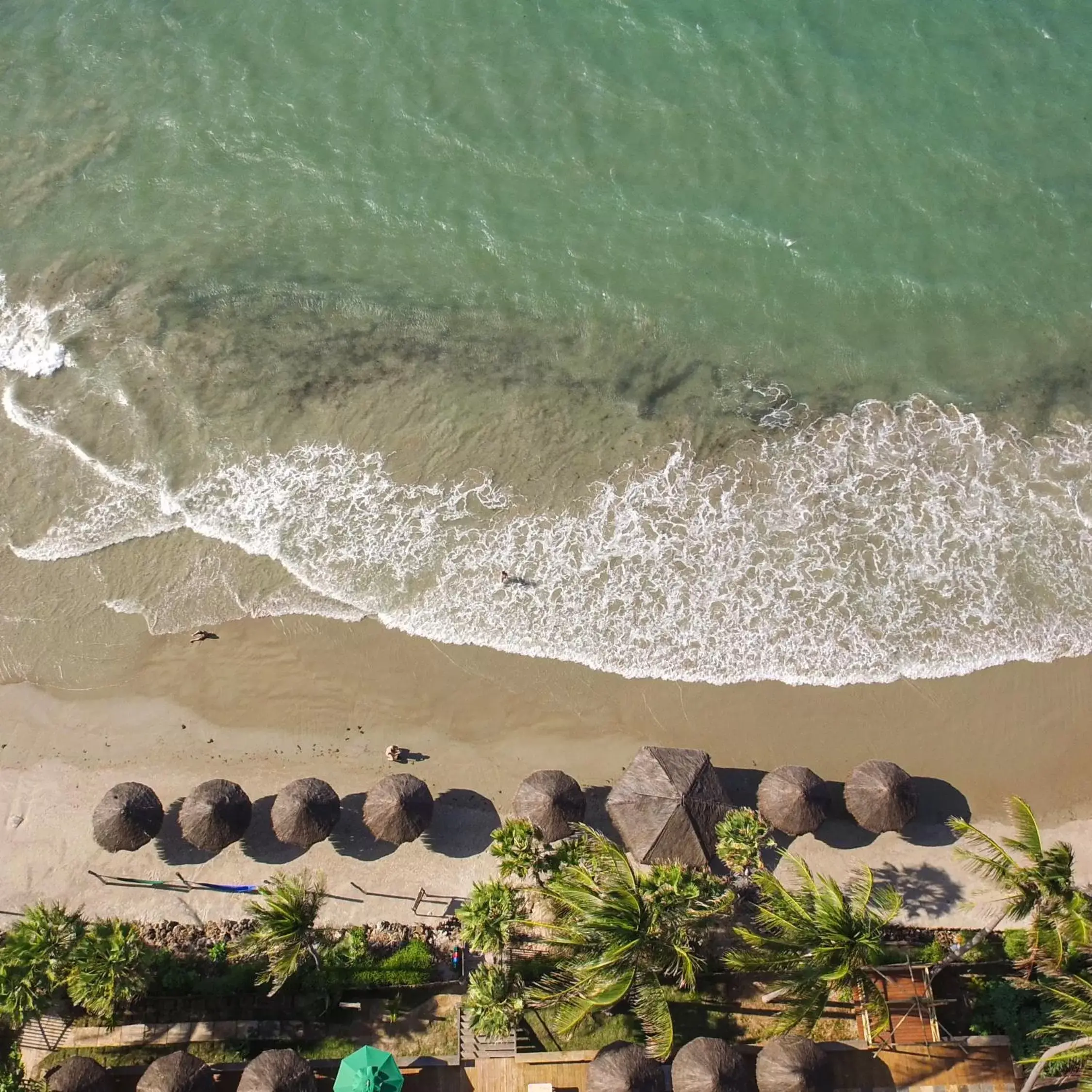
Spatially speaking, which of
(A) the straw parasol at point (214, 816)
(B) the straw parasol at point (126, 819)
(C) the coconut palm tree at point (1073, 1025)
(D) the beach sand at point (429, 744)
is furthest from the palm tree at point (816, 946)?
(B) the straw parasol at point (126, 819)

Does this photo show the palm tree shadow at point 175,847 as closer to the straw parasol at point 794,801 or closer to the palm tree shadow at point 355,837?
the palm tree shadow at point 355,837

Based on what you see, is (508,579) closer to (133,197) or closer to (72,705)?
(72,705)

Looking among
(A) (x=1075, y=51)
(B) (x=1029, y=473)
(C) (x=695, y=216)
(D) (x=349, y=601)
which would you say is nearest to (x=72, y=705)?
(D) (x=349, y=601)

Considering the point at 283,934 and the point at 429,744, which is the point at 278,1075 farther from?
the point at 429,744

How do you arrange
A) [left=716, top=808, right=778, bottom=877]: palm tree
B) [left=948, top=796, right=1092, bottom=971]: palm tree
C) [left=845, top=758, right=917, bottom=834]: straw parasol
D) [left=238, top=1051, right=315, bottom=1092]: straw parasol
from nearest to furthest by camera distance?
1. [left=948, top=796, right=1092, bottom=971]: palm tree
2. [left=238, top=1051, right=315, bottom=1092]: straw parasol
3. [left=716, top=808, right=778, bottom=877]: palm tree
4. [left=845, top=758, right=917, bottom=834]: straw parasol

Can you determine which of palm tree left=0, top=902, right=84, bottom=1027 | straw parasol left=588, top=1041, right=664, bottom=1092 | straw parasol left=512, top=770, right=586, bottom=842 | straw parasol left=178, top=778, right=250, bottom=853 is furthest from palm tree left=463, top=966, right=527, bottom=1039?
palm tree left=0, top=902, right=84, bottom=1027

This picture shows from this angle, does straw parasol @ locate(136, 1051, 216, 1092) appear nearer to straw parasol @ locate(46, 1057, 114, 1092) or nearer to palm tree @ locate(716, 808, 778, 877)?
straw parasol @ locate(46, 1057, 114, 1092)
